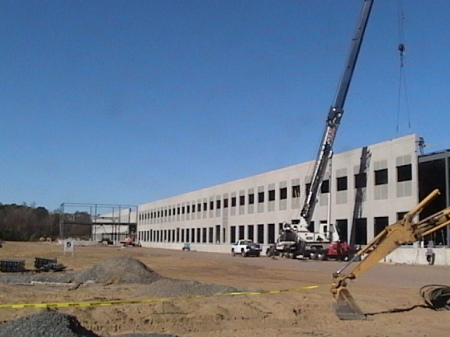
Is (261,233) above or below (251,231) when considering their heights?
below

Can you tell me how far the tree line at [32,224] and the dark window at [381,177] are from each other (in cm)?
8258

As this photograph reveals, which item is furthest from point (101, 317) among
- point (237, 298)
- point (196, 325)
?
point (237, 298)

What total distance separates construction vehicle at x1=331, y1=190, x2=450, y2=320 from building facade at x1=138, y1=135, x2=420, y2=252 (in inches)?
1477

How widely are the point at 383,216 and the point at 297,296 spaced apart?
122ft

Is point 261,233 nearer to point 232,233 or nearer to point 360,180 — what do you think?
point 232,233

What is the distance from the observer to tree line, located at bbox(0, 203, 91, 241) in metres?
131

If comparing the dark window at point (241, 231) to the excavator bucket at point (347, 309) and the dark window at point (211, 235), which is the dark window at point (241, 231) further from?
the excavator bucket at point (347, 309)

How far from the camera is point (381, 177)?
55875mm

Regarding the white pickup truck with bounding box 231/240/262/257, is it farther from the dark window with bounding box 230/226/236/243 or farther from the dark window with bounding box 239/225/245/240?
the dark window with bounding box 230/226/236/243

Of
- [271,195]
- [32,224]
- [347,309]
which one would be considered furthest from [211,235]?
[347,309]

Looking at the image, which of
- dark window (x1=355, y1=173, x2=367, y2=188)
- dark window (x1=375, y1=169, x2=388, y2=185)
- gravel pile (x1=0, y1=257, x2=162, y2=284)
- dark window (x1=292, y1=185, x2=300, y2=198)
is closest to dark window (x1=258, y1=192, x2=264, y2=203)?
dark window (x1=292, y1=185, x2=300, y2=198)

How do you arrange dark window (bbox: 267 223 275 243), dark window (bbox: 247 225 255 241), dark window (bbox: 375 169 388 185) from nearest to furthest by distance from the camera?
dark window (bbox: 375 169 388 185) → dark window (bbox: 267 223 275 243) → dark window (bbox: 247 225 255 241)

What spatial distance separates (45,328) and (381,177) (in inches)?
1943

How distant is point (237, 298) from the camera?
18.2 m
